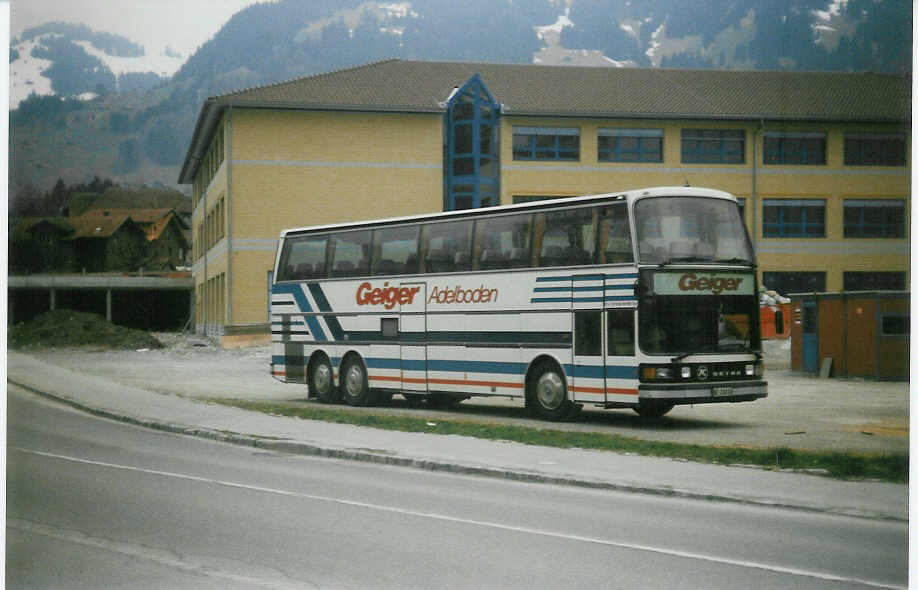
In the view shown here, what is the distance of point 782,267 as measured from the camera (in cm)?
2080

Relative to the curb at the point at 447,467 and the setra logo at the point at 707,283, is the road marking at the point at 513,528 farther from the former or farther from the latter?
the setra logo at the point at 707,283

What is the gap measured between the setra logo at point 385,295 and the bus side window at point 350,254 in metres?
0.31

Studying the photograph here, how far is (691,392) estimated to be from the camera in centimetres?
1580

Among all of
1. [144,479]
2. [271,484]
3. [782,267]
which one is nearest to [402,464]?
[271,484]

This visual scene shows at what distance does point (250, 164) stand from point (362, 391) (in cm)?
1813

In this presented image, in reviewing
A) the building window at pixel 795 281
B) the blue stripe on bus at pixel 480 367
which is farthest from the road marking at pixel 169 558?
the building window at pixel 795 281

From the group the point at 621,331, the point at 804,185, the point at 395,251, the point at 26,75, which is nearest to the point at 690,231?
the point at 621,331

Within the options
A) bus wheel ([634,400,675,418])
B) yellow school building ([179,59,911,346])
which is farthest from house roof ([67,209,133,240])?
yellow school building ([179,59,911,346])

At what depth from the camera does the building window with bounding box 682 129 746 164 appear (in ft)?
61.7

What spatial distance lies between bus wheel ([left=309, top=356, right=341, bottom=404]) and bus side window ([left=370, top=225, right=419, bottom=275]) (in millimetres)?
2168

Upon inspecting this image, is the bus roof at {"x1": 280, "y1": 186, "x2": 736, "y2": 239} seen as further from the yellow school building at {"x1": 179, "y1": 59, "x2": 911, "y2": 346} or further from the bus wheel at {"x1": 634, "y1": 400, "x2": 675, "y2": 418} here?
the yellow school building at {"x1": 179, "y1": 59, "x2": 911, "y2": 346}

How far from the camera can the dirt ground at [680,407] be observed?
14297 millimetres

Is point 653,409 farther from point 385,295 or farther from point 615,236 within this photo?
point 385,295

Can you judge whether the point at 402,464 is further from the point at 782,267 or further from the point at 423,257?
the point at 782,267
